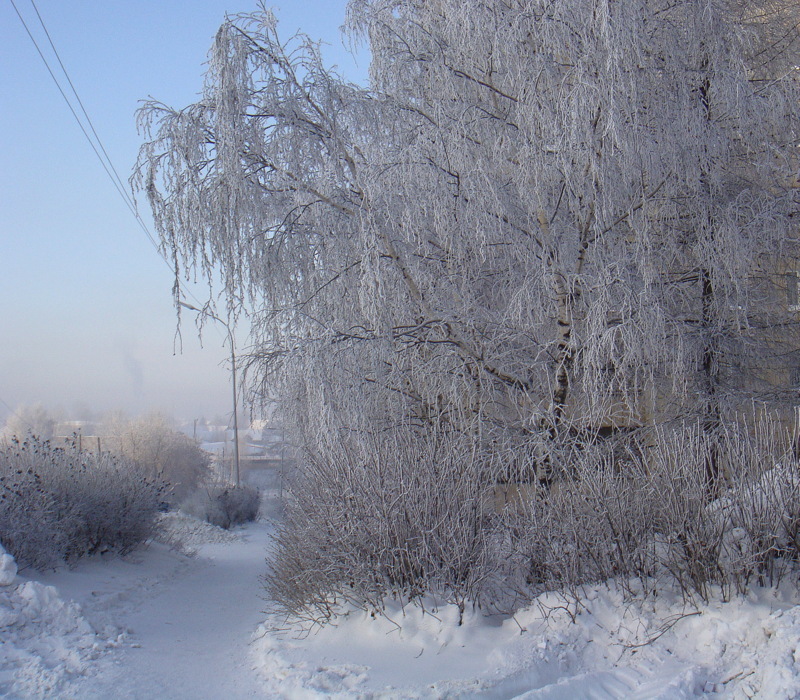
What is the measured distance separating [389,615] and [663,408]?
4.26m

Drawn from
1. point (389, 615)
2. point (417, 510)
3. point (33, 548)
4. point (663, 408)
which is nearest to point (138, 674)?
point (389, 615)

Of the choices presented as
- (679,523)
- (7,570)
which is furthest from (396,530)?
(7,570)

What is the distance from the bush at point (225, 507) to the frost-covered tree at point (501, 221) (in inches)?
538

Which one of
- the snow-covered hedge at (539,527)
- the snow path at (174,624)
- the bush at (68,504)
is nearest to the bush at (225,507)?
the snow path at (174,624)

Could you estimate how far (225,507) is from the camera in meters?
21.0

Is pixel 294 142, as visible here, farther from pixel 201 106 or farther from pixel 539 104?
pixel 539 104

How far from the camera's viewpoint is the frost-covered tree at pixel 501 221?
7137mm

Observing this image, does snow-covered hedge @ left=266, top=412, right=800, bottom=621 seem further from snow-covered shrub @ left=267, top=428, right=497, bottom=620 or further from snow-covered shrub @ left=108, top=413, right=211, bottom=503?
snow-covered shrub @ left=108, top=413, right=211, bottom=503

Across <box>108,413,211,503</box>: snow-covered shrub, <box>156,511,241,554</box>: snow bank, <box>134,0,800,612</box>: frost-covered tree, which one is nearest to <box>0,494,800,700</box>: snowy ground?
<box>134,0,800,612</box>: frost-covered tree

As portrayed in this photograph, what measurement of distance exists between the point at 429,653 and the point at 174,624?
388 centimetres

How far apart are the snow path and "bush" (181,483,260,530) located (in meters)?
7.51

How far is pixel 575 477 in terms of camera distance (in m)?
6.95

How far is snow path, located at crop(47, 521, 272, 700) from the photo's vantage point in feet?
18.3

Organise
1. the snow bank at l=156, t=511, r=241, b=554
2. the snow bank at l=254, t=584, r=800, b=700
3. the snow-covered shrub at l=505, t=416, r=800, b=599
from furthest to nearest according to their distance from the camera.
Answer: the snow bank at l=156, t=511, r=241, b=554
the snow-covered shrub at l=505, t=416, r=800, b=599
the snow bank at l=254, t=584, r=800, b=700
